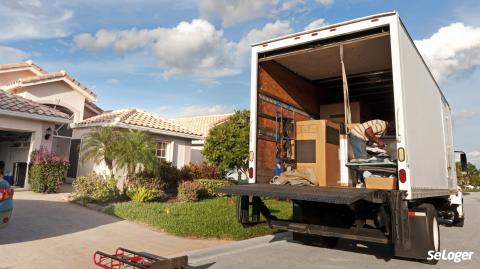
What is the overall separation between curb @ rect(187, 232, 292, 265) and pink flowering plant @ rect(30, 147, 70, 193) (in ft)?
27.9

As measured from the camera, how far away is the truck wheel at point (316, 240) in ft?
22.5

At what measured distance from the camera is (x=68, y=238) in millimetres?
6645

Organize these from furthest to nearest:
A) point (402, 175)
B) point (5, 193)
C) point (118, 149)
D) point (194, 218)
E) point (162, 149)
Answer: point (162, 149), point (118, 149), point (194, 218), point (5, 193), point (402, 175)

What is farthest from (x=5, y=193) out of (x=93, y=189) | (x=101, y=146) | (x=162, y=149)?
(x=162, y=149)

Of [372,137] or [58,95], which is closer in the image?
[372,137]

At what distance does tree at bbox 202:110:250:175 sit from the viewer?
1589 centimetres

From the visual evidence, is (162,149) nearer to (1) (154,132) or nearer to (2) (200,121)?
(1) (154,132)

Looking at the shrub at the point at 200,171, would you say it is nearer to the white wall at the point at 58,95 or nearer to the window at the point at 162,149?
the window at the point at 162,149

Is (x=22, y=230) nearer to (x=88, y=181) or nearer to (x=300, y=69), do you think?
(x=88, y=181)

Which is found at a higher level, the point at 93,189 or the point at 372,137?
the point at 372,137

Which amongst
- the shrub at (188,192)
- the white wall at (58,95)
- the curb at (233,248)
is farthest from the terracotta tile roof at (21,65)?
the curb at (233,248)

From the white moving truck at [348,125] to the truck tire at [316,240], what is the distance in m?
0.02

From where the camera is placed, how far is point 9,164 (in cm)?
1440

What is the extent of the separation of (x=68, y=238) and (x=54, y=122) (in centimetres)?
824
